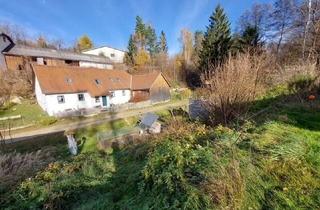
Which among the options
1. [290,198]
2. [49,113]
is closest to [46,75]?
[49,113]

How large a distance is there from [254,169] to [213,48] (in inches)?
1124

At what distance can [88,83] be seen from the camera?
89.5ft

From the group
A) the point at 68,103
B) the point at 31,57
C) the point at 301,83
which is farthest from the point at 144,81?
the point at 301,83

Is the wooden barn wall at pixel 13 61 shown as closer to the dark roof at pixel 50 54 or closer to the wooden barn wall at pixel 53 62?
the dark roof at pixel 50 54

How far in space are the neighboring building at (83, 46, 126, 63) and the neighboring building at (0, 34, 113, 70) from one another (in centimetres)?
1222

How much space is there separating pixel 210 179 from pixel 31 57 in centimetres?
3978

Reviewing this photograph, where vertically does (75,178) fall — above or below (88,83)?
below

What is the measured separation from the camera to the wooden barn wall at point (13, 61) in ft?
105

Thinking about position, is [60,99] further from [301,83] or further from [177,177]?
[177,177]

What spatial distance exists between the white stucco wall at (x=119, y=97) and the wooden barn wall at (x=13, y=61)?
1676 centimetres

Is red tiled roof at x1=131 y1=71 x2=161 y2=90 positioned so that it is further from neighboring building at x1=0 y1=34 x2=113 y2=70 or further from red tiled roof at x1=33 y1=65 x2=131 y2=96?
neighboring building at x1=0 y1=34 x2=113 y2=70

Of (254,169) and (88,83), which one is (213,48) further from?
(254,169)

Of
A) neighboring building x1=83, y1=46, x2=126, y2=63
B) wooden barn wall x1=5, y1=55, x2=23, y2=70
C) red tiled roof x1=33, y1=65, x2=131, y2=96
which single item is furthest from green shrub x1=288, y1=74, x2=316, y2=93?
neighboring building x1=83, y1=46, x2=126, y2=63

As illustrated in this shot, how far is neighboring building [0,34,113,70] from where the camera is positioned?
105 feet
